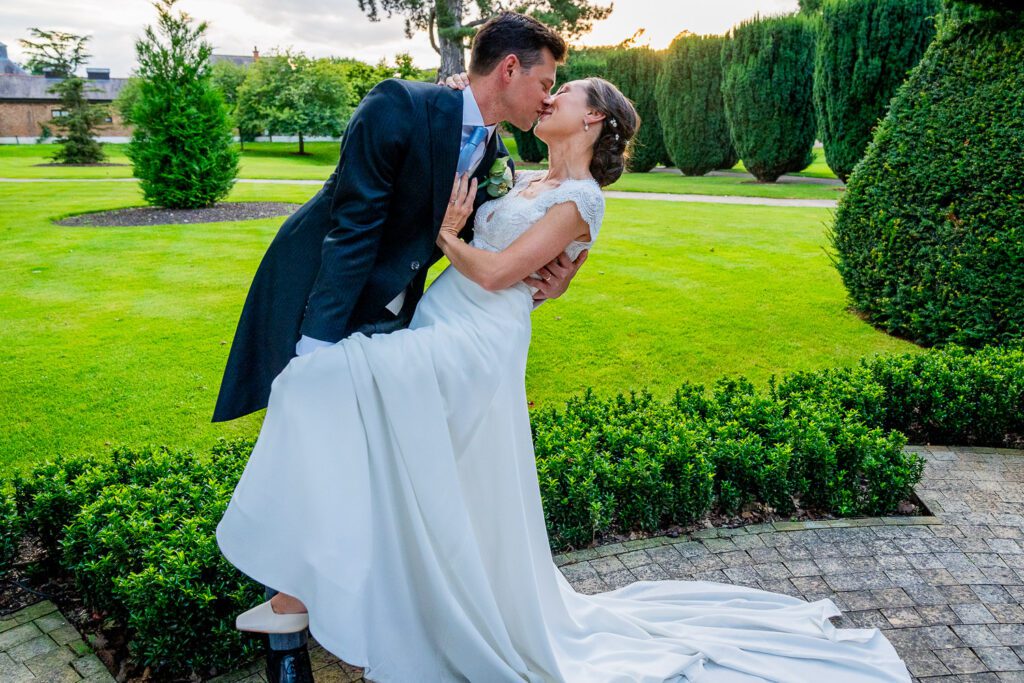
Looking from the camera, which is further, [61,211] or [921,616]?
[61,211]

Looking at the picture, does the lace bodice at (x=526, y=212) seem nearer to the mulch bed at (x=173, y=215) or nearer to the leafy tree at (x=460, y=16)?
the mulch bed at (x=173, y=215)

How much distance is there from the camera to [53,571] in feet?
12.8

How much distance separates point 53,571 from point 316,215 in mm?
2495

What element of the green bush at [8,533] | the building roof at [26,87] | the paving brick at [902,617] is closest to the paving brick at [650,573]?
the paving brick at [902,617]

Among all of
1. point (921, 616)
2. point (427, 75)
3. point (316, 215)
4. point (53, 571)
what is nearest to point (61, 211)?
point (53, 571)

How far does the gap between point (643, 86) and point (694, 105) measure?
3.68 metres

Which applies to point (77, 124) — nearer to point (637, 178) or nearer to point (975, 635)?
point (637, 178)

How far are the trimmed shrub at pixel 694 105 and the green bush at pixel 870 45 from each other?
27.3 ft

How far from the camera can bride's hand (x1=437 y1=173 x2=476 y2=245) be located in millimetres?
2781

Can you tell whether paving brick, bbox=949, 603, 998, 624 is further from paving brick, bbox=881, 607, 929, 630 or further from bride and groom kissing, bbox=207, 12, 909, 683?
bride and groom kissing, bbox=207, 12, 909, 683

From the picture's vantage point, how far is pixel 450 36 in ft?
69.2

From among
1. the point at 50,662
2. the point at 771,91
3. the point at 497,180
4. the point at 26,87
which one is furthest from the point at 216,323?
the point at 26,87

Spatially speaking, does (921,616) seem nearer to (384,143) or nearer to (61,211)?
(384,143)

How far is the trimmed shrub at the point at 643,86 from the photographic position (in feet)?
102
